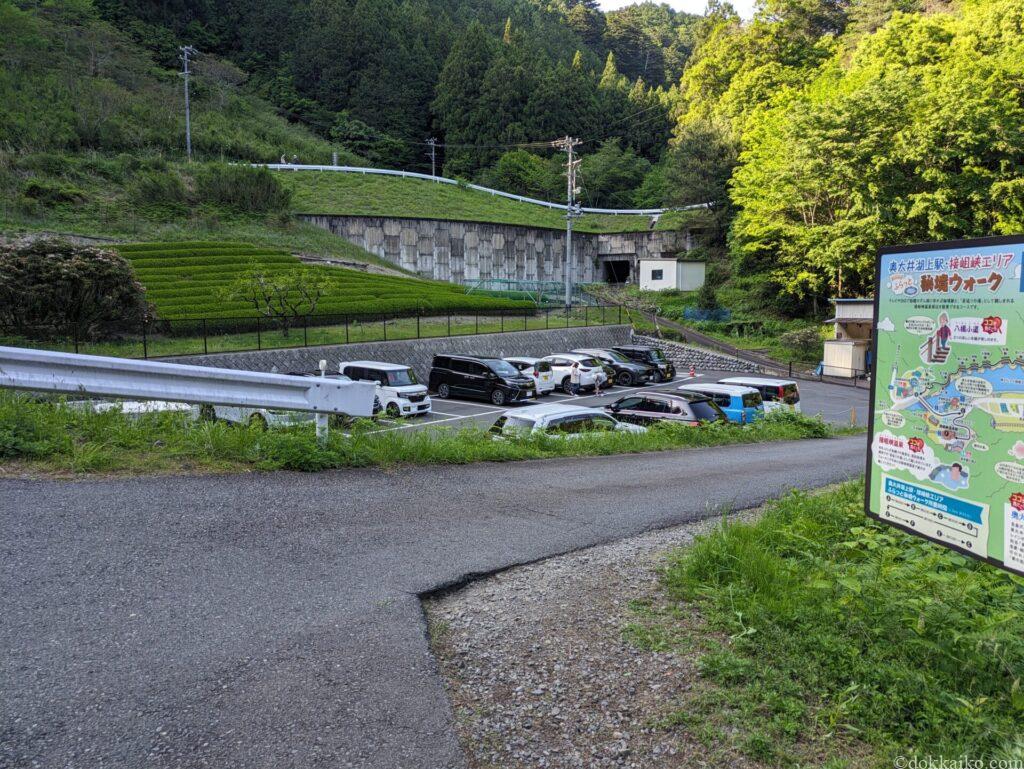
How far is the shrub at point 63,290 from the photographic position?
819 inches

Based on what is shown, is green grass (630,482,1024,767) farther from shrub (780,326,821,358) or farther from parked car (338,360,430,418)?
shrub (780,326,821,358)

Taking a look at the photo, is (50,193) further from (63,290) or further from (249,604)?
(249,604)

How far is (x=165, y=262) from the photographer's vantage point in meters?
31.8

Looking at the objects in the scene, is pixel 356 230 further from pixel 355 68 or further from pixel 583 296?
pixel 355 68

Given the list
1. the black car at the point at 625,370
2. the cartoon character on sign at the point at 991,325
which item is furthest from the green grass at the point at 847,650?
the black car at the point at 625,370

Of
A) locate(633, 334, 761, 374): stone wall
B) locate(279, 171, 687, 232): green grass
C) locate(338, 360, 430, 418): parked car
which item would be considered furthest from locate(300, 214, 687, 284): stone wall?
locate(338, 360, 430, 418): parked car

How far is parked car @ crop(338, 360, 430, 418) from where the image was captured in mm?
19812

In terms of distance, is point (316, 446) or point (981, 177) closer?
point (316, 446)

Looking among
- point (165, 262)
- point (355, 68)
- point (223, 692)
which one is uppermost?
point (355, 68)

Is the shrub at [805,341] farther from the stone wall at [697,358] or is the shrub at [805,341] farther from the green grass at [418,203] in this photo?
the green grass at [418,203]

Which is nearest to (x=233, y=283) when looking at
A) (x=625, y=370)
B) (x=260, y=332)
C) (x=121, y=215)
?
(x=260, y=332)

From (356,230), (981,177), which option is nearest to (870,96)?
(981,177)

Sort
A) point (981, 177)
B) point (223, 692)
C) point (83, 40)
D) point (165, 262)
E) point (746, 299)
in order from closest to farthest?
point (223, 692) < point (165, 262) < point (981, 177) < point (746, 299) < point (83, 40)

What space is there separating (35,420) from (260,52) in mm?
95462
